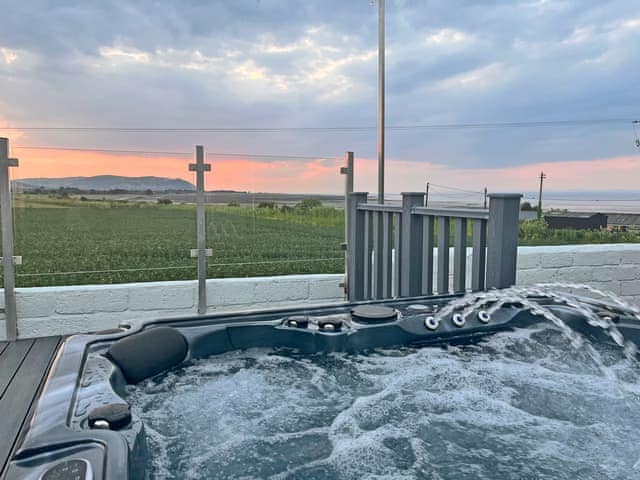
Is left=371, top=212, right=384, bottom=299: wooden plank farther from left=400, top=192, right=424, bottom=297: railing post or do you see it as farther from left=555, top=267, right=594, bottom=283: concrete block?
left=555, top=267, right=594, bottom=283: concrete block

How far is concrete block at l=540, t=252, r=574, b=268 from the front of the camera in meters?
3.72

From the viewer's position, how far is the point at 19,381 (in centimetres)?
232

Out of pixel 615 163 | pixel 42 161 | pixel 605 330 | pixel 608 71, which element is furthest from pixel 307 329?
pixel 615 163

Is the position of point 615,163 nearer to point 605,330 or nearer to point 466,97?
point 466,97

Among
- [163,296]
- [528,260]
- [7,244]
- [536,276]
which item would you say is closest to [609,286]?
[536,276]

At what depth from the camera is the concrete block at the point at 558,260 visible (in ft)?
12.2

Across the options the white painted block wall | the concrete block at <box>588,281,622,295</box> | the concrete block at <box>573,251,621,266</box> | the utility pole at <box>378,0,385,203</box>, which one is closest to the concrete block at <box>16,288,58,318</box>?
the white painted block wall

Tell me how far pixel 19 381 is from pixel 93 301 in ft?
2.62

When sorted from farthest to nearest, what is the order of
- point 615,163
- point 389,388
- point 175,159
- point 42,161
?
1. point 615,163
2. point 175,159
3. point 42,161
4. point 389,388

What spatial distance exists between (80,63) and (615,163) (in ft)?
22.4

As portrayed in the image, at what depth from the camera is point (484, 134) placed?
8156mm

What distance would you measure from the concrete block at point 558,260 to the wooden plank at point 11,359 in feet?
12.0

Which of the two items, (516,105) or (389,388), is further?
(516,105)

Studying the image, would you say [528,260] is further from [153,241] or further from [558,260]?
[153,241]
